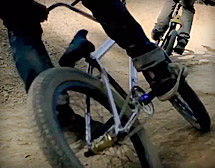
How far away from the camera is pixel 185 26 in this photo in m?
3.95

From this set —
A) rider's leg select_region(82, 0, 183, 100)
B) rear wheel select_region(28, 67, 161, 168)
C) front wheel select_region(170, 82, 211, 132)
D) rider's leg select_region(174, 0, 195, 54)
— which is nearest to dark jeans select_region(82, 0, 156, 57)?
rider's leg select_region(82, 0, 183, 100)

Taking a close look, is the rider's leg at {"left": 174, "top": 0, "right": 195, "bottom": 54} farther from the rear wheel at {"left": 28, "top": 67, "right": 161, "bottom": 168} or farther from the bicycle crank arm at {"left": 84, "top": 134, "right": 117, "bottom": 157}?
the bicycle crank arm at {"left": 84, "top": 134, "right": 117, "bottom": 157}

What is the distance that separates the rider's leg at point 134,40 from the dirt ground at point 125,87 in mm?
538

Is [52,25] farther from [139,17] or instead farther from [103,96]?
[103,96]

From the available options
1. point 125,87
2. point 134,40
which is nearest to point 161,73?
point 134,40

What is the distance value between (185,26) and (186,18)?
0.10 m

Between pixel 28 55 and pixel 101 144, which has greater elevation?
pixel 28 55

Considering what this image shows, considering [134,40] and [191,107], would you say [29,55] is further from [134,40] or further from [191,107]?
[191,107]

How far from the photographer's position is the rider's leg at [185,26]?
392cm

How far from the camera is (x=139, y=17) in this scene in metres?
6.60

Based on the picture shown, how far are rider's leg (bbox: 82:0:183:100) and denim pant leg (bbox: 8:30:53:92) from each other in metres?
0.36

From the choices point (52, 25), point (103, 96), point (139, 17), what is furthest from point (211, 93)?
point (139, 17)

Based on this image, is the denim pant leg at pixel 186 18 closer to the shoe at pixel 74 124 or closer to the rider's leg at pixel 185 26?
the rider's leg at pixel 185 26

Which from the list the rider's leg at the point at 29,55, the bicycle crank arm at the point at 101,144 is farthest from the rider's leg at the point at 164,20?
the bicycle crank arm at the point at 101,144
